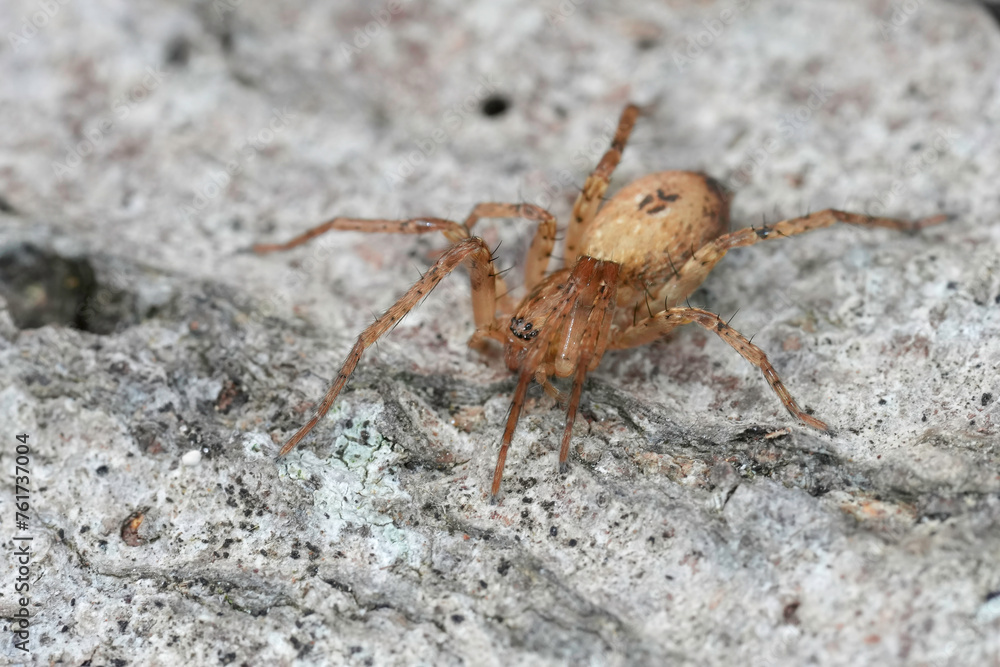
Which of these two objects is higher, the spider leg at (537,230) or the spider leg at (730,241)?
the spider leg at (730,241)

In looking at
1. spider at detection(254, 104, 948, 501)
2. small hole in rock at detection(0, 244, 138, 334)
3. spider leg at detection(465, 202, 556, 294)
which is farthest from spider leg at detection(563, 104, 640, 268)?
Answer: small hole in rock at detection(0, 244, 138, 334)

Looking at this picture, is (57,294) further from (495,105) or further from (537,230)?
(495,105)

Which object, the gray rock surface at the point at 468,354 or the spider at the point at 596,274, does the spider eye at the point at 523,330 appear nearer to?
the spider at the point at 596,274

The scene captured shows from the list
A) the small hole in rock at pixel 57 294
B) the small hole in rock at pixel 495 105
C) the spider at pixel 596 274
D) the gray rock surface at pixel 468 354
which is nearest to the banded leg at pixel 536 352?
the spider at pixel 596 274

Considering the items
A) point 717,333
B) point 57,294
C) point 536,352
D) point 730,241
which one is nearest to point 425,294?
point 536,352

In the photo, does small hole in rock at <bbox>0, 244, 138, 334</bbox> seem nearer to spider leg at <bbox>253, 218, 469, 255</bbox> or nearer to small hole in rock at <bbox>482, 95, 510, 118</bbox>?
spider leg at <bbox>253, 218, 469, 255</bbox>

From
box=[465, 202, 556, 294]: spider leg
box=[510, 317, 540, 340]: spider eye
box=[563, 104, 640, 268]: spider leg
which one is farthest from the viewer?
box=[563, 104, 640, 268]: spider leg
